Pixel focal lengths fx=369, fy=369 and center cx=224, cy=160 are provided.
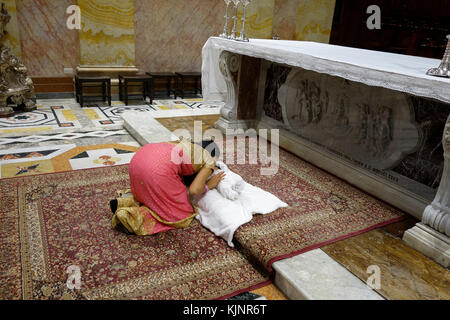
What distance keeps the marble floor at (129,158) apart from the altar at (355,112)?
9.8 inches

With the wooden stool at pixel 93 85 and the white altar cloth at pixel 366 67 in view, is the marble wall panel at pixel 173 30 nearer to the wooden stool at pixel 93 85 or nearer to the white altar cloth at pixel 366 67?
the wooden stool at pixel 93 85

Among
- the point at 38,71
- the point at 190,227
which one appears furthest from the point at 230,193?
the point at 38,71

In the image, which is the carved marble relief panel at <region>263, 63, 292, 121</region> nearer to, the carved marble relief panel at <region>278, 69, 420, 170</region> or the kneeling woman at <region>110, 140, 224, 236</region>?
the carved marble relief panel at <region>278, 69, 420, 170</region>

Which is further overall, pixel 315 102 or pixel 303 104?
pixel 303 104

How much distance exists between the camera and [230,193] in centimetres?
296

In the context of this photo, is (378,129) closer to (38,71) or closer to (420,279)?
(420,279)

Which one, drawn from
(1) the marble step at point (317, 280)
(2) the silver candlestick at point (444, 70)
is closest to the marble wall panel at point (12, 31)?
(1) the marble step at point (317, 280)

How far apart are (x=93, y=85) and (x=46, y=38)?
1.17m

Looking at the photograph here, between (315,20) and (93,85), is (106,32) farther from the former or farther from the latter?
(315,20)

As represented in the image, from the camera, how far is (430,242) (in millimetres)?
A: 2615

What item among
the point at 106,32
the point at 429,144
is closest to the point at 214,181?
the point at 429,144

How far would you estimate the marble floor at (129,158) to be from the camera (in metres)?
2.36
